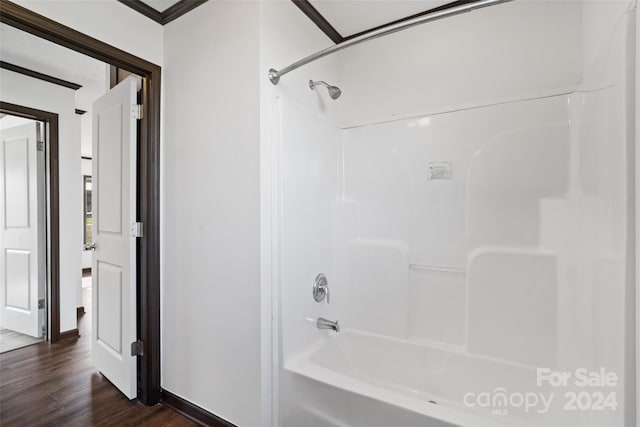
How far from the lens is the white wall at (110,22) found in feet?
4.77

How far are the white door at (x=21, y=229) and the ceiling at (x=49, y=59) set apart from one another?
23.1 inches

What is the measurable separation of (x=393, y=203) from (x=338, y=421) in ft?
4.27

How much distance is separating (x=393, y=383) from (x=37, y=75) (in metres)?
4.01

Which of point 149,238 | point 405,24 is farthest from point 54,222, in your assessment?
point 405,24

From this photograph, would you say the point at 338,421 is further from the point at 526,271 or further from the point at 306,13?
the point at 306,13

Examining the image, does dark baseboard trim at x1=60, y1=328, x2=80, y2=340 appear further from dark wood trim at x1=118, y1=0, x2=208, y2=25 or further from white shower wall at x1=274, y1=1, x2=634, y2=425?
dark wood trim at x1=118, y1=0, x2=208, y2=25

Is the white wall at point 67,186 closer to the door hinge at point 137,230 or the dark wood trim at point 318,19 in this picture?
the door hinge at point 137,230

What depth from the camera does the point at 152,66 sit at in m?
1.86

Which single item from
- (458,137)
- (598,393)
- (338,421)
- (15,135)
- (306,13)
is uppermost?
(306,13)

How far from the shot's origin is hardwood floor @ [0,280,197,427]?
1.72 meters

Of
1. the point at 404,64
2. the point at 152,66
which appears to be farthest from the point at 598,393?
the point at 152,66

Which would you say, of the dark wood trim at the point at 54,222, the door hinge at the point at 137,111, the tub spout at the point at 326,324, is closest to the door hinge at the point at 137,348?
the tub spout at the point at 326,324

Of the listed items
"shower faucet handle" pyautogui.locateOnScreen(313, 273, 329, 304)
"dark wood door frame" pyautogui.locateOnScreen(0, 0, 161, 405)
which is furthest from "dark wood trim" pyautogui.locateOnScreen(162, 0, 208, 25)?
"shower faucet handle" pyautogui.locateOnScreen(313, 273, 329, 304)

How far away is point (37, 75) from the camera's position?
2771 mm
